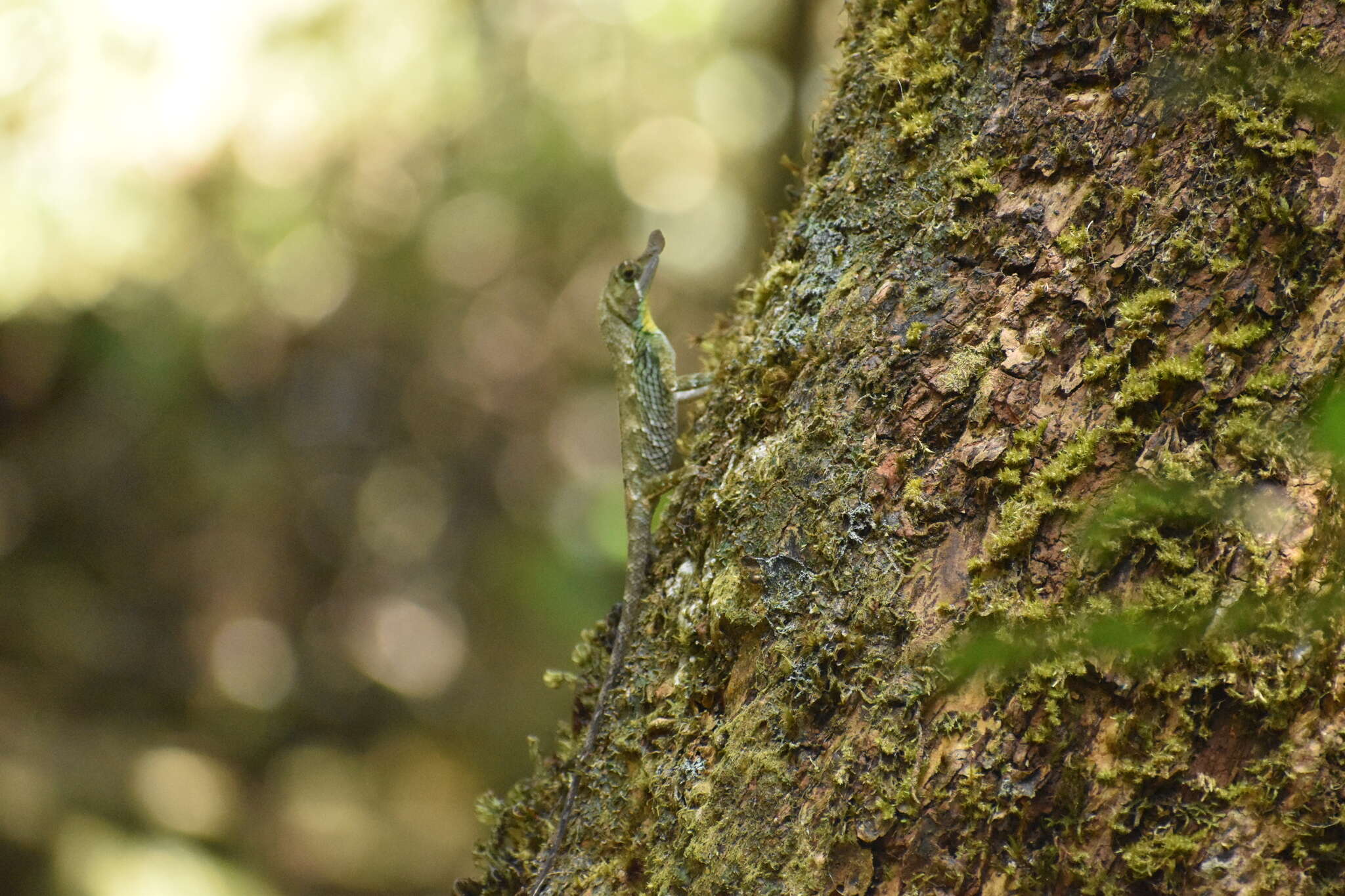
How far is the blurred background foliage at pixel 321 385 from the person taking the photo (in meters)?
6.82

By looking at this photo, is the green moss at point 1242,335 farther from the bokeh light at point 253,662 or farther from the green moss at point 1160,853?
the bokeh light at point 253,662

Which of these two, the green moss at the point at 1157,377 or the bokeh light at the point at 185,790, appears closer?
the green moss at the point at 1157,377

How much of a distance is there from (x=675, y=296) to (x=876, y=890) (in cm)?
927

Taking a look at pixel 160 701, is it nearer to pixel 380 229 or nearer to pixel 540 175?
pixel 380 229

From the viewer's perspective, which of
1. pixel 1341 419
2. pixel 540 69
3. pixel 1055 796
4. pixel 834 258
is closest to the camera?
pixel 1341 419

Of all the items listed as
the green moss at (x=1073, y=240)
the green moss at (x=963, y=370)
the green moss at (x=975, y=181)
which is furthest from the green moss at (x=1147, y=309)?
the green moss at (x=975, y=181)

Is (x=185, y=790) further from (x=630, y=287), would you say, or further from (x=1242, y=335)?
(x=1242, y=335)

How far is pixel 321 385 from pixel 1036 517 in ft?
29.0

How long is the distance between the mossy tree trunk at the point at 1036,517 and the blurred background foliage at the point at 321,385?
14.2ft

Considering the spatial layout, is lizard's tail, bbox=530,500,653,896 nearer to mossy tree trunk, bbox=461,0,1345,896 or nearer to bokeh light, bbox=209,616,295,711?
mossy tree trunk, bbox=461,0,1345,896

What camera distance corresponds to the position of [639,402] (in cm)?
358

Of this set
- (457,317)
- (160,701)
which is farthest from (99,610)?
(457,317)

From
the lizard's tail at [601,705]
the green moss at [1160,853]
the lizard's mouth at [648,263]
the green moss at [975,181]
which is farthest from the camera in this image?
the lizard's mouth at [648,263]

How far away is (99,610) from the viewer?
8062 millimetres
